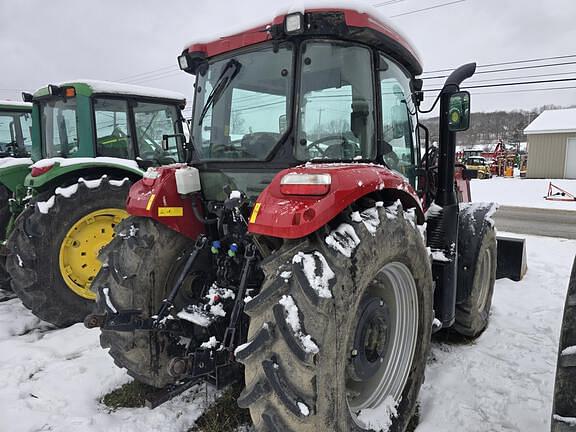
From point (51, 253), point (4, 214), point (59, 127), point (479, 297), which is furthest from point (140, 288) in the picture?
point (4, 214)

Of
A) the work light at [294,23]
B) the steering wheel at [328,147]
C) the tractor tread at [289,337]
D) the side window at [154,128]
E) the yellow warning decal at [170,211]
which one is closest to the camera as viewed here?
the tractor tread at [289,337]

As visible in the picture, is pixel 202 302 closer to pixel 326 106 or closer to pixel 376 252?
pixel 376 252

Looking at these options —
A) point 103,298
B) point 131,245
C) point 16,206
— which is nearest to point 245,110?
point 131,245

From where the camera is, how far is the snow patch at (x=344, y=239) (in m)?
1.85

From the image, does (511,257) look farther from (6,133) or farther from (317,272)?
(6,133)

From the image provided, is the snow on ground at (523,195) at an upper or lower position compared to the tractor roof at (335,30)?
lower

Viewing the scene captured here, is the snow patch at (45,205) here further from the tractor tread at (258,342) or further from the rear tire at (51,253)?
the tractor tread at (258,342)

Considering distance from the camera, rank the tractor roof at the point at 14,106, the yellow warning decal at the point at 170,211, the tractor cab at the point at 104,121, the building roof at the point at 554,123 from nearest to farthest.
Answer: the yellow warning decal at the point at 170,211, the tractor cab at the point at 104,121, the tractor roof at the point at 14,106, the building roof at the point at 554,123

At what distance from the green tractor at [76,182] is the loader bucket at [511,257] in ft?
13.5

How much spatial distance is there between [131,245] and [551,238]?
912 centimetres

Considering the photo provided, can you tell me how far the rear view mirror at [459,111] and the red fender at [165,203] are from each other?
193 centimetres

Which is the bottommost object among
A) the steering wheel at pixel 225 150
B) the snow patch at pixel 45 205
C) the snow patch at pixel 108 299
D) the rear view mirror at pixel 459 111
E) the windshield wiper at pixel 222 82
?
the snow patch at pixel 108 299

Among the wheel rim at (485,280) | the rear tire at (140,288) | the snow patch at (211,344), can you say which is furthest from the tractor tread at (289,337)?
the wheel rim at (485,280)

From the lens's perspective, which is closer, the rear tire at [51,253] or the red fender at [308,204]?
the red fender at [308,204]
